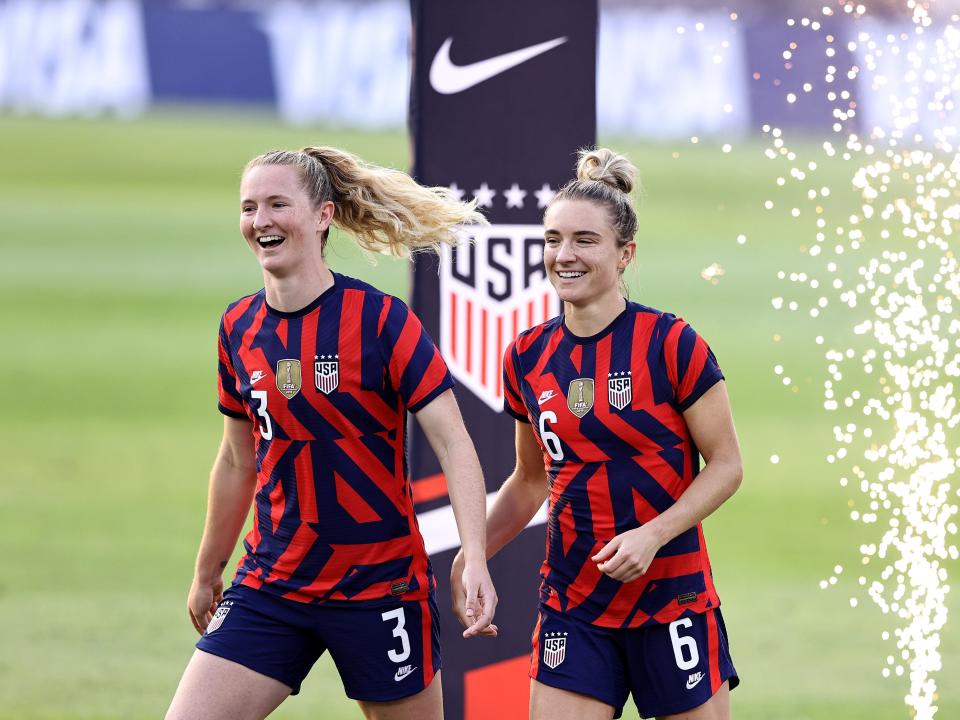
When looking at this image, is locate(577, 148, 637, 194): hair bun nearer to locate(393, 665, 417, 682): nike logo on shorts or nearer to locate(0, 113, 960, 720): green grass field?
locate(393, 665, 417, 682): nike logo on shorts

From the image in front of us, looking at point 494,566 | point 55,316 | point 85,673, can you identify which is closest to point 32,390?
point 55,316

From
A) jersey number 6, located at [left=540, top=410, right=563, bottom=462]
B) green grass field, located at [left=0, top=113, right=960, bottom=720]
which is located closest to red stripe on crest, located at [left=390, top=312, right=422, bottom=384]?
jersey number 6, located at [left=540, top=410, right=563, bottom=462]

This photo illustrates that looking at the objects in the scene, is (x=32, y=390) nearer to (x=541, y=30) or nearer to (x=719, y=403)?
(x=541, y=30)

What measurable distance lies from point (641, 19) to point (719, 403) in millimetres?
14439

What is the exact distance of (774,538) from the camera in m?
8.74

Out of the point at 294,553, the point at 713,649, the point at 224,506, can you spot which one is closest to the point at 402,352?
the point at 294,553

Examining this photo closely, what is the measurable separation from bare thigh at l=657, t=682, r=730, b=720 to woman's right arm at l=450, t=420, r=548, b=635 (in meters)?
0.56

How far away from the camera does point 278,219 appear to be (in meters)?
2.91

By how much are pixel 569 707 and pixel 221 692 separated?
752mm

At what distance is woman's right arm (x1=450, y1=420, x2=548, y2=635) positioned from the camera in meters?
3.11

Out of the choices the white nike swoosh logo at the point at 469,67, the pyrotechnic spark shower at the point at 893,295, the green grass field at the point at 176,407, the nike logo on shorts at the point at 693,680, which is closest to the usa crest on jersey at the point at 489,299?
the white nike swoosh logo at the point at 469,67

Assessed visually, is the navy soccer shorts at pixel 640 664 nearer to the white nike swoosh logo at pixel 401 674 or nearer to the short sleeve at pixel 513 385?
the white nike swoosh logo at pixel 401 674

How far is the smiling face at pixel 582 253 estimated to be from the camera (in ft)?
9.52

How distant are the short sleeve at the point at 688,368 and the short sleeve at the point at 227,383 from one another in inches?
39.1
